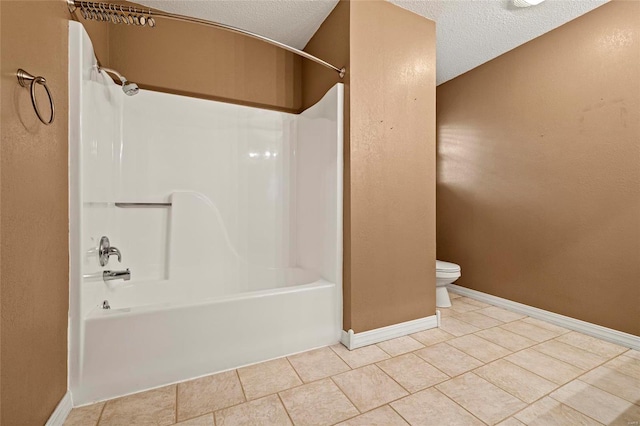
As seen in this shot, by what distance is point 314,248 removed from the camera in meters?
2.05

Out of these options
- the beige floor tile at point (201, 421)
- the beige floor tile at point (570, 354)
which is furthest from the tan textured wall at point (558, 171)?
the beige floor tile at point (201, 421)

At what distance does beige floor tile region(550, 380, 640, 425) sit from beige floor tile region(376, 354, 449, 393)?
0.51 meters

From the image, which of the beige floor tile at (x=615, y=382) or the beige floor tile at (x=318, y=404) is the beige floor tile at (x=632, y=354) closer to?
the beige floor tile at (x=615, y=382)

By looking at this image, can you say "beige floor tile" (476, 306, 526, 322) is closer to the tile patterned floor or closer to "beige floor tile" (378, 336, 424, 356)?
the tile patterned floor

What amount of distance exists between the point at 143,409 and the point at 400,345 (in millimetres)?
1383

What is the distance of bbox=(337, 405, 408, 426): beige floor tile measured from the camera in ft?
3.62

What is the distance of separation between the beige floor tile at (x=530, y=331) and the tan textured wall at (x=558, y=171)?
24cm

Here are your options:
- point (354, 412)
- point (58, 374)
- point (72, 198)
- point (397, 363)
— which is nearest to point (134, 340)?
point (58, 374)

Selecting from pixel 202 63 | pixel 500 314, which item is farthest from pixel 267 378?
pixel 202 63

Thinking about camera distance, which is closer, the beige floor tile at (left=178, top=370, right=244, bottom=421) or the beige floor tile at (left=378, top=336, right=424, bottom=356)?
the beige floor tile at (left=178, top=370, right=244, bottom=421)

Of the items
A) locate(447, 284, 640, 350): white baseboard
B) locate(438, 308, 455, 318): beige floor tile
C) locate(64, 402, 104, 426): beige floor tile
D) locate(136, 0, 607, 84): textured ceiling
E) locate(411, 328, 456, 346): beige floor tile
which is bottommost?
locate(64, 402, 104, 426): beige floor tile

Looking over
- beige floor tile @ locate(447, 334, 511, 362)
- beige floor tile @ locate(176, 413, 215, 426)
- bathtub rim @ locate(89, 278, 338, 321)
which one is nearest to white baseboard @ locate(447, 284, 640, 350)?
beige floor tile @ locate(447, 334, 511, 362)

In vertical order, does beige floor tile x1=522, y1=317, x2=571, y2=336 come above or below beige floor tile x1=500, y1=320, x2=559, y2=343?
below

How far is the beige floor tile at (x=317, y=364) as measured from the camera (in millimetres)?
1437
